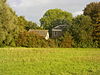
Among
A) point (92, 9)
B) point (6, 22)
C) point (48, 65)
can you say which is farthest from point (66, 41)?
point (48, 65)

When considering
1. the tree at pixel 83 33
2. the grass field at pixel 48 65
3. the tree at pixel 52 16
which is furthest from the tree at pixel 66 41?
the tree at pixel 52 16

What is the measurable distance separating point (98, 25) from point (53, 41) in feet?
37.3

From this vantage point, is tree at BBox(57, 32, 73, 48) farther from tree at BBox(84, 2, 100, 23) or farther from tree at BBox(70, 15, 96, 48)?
tree at BBox(84, 2, 100, 23)

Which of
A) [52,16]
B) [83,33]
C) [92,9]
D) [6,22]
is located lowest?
[83,33]

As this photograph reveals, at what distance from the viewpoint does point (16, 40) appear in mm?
37250

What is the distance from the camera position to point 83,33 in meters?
38.1

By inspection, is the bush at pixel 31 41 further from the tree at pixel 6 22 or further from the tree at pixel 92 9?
the tree at pixel 92 9

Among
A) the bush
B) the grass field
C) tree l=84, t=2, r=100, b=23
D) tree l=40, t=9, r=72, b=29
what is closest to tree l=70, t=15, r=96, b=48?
the bush

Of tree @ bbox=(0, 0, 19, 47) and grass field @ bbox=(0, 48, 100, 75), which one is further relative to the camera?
tree @ bbox=(0, 0, 19, 47)

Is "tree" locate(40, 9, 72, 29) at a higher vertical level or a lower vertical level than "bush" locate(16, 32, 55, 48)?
higher

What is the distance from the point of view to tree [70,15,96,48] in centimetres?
3831

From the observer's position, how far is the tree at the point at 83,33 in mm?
38312

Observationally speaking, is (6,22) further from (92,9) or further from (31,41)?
(92,9)

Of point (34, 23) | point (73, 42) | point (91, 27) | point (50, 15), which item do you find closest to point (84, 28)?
point (91, 27)
